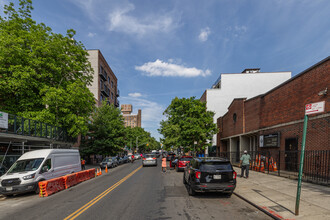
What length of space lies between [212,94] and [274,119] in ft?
79.4

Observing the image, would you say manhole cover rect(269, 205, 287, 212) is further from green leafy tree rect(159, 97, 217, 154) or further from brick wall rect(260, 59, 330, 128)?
green leafy tree rect(159, 97, 217, 154)

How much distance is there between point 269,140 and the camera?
17.9m

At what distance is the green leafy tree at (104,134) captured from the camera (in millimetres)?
31375

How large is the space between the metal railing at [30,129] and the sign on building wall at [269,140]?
1939 centimetres

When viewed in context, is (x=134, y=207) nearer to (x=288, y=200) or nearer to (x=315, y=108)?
(x=288, y=200)

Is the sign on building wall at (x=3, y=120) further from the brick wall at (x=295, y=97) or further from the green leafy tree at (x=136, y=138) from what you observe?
the green leafy tree at (x=136, y=138)

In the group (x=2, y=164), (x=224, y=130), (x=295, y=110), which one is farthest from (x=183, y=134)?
(x=2, y=164)

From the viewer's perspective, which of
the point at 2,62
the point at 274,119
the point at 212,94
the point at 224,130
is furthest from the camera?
the point at 212,94

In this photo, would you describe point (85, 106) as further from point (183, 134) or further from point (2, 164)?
point (183, 134)

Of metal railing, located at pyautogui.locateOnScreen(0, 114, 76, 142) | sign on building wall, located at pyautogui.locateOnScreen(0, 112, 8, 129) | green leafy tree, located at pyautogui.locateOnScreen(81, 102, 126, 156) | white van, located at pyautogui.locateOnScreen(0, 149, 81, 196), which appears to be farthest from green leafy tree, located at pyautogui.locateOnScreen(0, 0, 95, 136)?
green leafy tree, located at pyautogui.locateOnScreen(81, 102, 126, 156)

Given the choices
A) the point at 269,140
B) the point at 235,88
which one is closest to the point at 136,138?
the point at 235,88

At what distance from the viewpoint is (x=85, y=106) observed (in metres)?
20.4

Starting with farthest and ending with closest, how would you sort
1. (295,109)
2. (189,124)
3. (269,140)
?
(189,124) < (269,140) < (295,109)

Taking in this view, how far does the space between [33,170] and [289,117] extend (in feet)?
55.4
